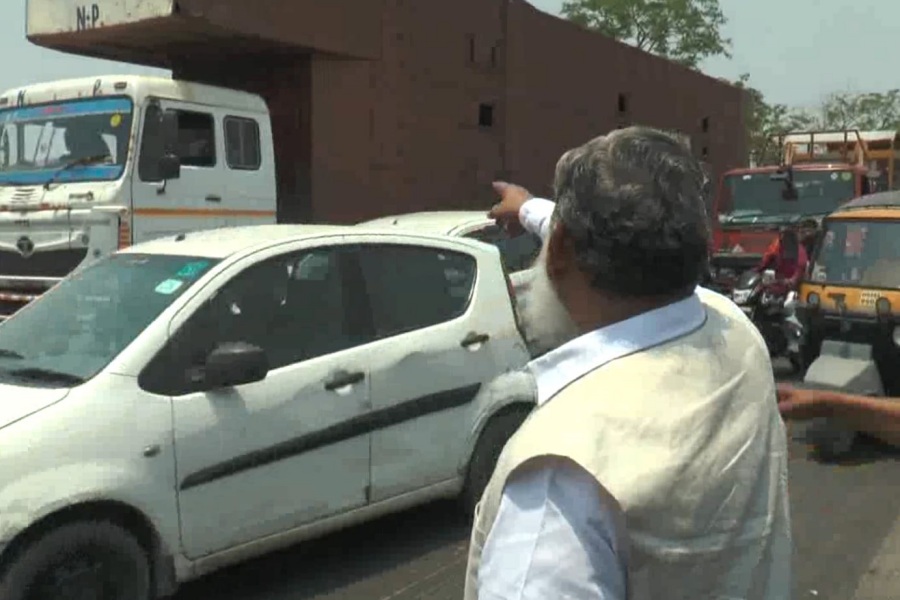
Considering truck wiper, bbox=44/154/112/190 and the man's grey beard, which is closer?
the man's grey beard

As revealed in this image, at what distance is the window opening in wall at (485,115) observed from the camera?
14.3 metres

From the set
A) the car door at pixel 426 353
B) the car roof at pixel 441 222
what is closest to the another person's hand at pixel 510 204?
the car door at pixel 426 353

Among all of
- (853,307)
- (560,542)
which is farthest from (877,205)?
(560,542)

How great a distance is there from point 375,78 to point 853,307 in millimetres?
6117

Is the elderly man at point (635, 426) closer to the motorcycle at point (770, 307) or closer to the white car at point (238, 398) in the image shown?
the white car at point (238, 398)

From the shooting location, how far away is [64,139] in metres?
9.59

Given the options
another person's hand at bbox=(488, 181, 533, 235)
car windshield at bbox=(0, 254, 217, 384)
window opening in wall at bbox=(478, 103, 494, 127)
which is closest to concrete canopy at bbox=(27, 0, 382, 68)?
window opening in wall at bbox=(478, 103, 494, 127)

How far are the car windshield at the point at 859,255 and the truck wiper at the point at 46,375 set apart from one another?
5582 millimetres

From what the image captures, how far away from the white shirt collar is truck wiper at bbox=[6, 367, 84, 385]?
3.19 m

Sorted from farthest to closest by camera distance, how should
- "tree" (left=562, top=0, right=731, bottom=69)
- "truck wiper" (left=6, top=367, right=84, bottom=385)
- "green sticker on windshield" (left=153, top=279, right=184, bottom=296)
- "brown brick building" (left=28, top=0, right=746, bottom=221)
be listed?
"tree" (left=562, top=0, right=731, bottom=69), "brown brick building" (left=28, top=0, right=746, bottom=221), "green sticker on windshield" (left=153, top=279, right=184, bottom=296), "truck wiper" (left=6, top=367, right=84, bottom=385)

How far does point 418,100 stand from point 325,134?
5.84 ft

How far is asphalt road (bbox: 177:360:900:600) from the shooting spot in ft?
16.0

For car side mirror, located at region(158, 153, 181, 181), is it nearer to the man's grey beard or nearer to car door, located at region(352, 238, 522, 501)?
car door, located at region(352, 238, 522, 501)

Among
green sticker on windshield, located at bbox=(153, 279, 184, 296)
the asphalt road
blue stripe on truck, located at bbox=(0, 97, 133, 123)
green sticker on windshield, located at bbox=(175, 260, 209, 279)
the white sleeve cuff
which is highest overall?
blue stripe on truck, located at bbox=(0, 97, 133, 123)
